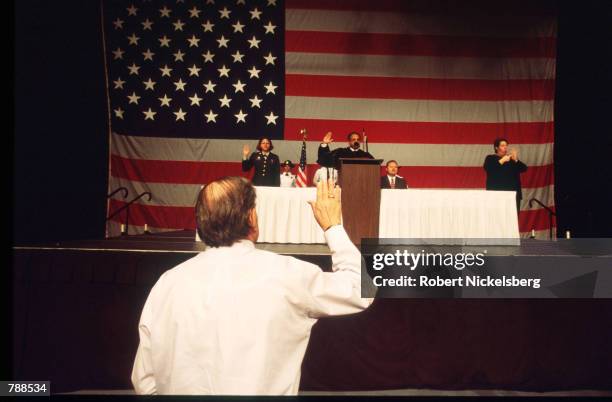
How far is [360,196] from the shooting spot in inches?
124

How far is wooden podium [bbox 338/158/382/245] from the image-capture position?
3.10 meters

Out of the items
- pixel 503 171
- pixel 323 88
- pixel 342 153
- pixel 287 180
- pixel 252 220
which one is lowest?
pixel 252 220

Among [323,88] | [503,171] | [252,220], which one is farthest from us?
[323,88]

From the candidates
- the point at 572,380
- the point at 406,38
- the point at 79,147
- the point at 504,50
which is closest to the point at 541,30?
the point at 504,50

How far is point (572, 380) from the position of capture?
10.0 ft

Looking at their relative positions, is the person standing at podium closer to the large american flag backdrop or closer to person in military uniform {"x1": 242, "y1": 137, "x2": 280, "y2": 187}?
the large american flag backdrop

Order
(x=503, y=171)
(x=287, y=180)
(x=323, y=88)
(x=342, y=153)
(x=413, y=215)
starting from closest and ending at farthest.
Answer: (x=413, y=215), (x=342, y=153), (x=503, y=171), (x=287, y=180), (x=323, y=88)

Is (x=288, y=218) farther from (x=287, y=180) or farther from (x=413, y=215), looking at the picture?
(x=287, y=180)

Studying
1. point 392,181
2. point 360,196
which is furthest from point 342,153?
point 360,196

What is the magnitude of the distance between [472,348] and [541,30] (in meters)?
5.56

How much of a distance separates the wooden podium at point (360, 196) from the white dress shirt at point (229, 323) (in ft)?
6.78

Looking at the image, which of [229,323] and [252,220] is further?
[252,220]

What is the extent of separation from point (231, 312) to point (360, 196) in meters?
2.28

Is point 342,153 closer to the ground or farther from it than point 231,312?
farther from it
